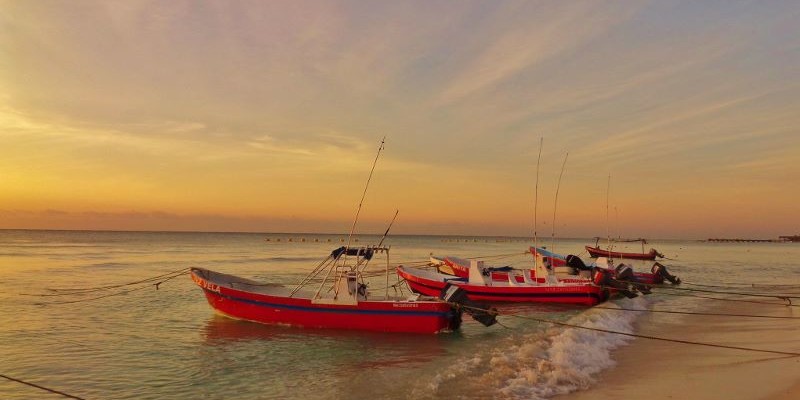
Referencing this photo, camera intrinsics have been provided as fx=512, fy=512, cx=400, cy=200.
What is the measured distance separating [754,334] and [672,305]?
30.8 ft

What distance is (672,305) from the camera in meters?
24.8

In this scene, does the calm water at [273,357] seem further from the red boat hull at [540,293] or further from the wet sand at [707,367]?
the red boat hull at [540,293]

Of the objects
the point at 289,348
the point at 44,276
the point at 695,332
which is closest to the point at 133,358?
the point at 289,348

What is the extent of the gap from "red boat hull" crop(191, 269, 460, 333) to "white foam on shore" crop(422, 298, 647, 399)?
212 centimetres

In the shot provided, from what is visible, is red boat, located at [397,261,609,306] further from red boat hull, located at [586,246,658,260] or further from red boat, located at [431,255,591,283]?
red boat hull, located at [586,246,658,260]

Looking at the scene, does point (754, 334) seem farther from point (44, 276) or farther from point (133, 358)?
point (44, 276)

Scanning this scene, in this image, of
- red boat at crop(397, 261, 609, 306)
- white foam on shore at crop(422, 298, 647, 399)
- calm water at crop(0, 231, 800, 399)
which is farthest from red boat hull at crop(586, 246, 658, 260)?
white foam on shore at crop(422, 298, 647, 399)

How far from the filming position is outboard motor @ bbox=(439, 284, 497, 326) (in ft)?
53.6

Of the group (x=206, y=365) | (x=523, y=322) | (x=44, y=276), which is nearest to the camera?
(x=206, y=365)

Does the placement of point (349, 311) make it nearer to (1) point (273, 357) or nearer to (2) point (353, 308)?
(2) point (353, 308)

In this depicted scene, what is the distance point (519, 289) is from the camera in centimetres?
2452

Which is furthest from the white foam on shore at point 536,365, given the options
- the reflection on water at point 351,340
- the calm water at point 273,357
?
the reflection on water at point 351,340

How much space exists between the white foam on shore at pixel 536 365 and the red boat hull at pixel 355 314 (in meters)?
2.12

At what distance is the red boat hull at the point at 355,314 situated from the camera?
16547mm
